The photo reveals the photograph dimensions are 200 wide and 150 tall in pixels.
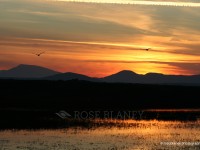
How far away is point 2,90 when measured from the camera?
366 feet

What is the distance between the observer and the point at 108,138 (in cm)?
3916

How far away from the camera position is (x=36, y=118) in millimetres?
56094

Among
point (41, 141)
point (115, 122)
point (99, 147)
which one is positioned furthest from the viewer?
point (115, 122)

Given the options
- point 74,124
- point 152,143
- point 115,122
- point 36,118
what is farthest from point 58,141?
point 36,118

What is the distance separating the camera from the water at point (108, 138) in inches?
1387

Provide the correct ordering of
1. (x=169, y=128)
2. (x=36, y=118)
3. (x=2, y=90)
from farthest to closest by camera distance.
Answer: (x=2, y=90) < (x=36, y=118) < (x=169, y=128)

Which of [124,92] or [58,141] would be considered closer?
[58,141]

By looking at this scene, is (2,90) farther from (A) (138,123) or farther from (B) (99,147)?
(B) (99,147)

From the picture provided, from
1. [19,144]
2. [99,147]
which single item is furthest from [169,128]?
[19,144]

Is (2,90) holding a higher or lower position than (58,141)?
higher

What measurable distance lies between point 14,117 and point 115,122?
13.0 metres

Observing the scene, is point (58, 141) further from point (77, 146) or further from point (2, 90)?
point (2, 90)

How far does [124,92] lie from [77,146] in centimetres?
8361

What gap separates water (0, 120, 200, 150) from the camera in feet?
116
